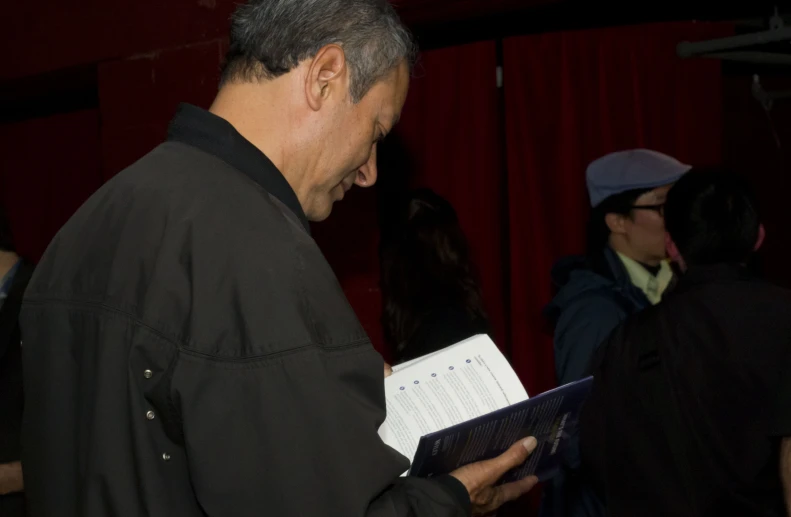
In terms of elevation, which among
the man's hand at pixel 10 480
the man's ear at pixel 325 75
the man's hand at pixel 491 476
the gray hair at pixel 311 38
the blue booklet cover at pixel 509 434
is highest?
the gray hair at pixel 311 38

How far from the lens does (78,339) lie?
98 centimetres

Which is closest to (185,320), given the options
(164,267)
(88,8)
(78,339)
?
(164,267)

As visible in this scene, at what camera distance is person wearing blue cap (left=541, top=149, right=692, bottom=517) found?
2.04 meters

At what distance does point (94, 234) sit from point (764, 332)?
120 cm

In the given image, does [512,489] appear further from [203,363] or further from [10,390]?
[10,390]

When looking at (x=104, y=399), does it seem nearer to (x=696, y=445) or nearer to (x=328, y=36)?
(x=328, y=36)

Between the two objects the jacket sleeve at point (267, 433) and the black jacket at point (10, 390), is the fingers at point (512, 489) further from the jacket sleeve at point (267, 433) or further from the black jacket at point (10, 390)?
the black jacket at point (10, 390)

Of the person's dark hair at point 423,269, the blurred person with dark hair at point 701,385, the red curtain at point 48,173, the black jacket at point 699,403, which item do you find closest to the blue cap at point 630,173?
the person's dark hair at point 423,269

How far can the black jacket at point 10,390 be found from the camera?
5.75ft

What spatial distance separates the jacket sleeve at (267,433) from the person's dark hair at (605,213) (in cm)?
159

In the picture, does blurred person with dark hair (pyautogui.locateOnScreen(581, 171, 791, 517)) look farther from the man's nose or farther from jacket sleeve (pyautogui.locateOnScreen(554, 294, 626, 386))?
the man's nose

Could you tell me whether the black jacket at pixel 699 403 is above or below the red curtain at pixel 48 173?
below

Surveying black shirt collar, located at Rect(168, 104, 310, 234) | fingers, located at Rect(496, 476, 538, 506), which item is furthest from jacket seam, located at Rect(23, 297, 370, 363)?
fingers, located at Rect(496, 476, 538, 506)

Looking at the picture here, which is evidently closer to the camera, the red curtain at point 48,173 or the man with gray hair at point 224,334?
the man with gray hair at point 224,334
